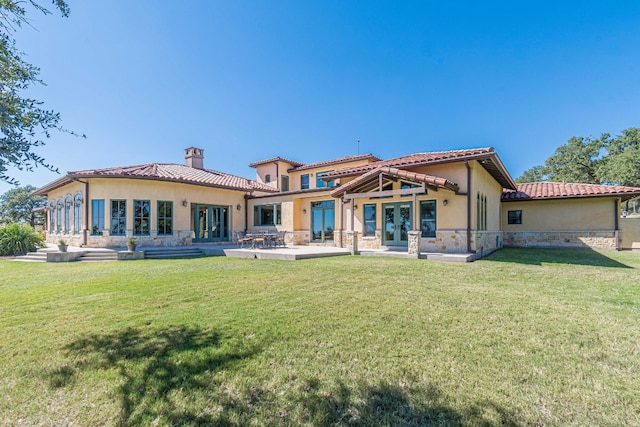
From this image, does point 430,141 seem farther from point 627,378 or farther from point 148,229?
point 627,378

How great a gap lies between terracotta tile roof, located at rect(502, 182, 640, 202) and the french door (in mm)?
18444

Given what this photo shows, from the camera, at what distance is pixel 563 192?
1762 centimetres

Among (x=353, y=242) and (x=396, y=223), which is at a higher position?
(x=396, y=223)

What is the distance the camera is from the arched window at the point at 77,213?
629 inches

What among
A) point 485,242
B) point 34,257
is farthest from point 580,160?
point 34,257

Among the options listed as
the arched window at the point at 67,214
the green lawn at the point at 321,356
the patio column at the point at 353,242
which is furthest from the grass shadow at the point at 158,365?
the arched window at the point at 67,214

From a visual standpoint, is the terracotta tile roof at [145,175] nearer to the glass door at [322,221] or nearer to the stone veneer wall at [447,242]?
the glass door at [322,221]

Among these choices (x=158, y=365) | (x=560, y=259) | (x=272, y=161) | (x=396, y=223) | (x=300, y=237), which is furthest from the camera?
(x=272, y=161)

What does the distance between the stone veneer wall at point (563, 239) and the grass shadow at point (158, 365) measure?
67.4ft

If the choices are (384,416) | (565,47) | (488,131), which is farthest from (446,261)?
(488,131)

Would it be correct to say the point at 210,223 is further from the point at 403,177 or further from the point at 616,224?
the point at 616,224

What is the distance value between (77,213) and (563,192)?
28.6 metres

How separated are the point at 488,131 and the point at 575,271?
1783 centimetres

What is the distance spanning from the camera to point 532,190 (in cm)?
1944
